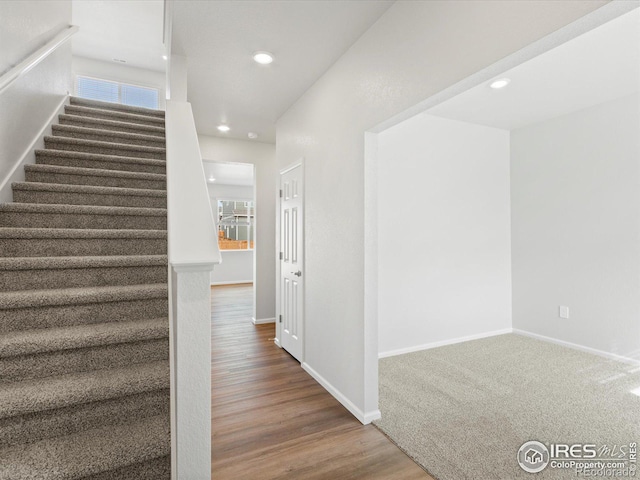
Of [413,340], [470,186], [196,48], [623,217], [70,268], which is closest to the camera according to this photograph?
[70,268]

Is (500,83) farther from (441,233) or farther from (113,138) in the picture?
(113,138)

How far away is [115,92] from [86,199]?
447 centimetres

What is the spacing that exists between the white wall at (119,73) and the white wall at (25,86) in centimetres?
272

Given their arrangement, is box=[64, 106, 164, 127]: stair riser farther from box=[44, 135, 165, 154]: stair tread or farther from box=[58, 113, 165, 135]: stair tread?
box=[44, 135, 165, 154]: stair tread

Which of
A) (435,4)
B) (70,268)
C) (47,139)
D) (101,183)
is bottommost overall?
→ (70,268)

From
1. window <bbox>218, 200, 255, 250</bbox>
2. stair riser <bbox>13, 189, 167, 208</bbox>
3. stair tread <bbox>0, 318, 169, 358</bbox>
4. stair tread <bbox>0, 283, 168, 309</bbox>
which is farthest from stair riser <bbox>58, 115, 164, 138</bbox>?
window <bbox>218, 200, 255, 250</bbox>

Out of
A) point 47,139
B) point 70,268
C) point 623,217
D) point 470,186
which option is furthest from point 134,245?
point 623,217

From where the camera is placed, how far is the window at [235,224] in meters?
9.19

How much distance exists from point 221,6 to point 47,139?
5.98 ft

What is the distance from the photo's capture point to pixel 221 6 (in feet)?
6.70

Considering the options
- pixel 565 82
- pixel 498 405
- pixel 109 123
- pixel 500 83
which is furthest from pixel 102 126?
pixel 565 82

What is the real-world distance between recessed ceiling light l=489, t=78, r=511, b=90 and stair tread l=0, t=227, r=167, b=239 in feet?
10.2

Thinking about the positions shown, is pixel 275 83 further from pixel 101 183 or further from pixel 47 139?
pixel 47 139

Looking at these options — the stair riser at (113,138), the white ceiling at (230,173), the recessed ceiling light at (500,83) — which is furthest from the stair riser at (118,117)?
the recessed ceiling light at (500,83)
